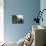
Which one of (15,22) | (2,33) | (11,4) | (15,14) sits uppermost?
(11,4)

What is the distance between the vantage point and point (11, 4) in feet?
16.3

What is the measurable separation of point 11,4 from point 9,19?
575mm

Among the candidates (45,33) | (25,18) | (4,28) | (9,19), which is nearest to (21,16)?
(25,18)

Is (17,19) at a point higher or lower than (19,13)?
lower

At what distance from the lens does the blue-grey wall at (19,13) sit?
495cm

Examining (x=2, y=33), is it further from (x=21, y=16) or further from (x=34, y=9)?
(x=34, y=9)

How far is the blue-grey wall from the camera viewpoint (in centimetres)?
495

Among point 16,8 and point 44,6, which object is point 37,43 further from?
point 16,8

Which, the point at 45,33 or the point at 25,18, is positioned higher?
the point at 25,18

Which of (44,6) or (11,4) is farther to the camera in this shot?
(11,4)

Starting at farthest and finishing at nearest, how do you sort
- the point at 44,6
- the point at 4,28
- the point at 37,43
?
the point at 4,28 → the point at 44,6 → the point at 37,43

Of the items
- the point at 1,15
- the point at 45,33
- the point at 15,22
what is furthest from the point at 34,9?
the point at 45,33

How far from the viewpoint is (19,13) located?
4.98 metres

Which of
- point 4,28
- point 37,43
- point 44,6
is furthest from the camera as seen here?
point 4,28
